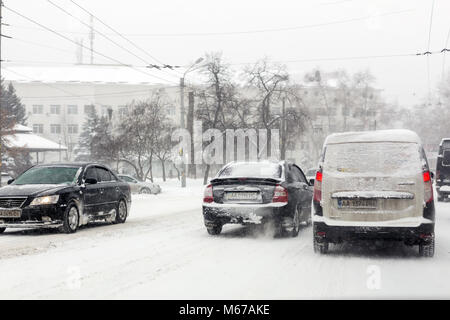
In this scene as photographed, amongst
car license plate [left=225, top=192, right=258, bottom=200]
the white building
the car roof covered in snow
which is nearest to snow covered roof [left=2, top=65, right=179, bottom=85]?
the white building

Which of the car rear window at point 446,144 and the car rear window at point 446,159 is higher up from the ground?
the car rear window at point 446,144

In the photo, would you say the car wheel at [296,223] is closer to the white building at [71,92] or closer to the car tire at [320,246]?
the car tire at [320,246]

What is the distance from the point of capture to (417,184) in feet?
27.6

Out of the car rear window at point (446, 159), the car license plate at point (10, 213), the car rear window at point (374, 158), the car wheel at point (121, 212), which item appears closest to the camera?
the car rear window at point (374, 158)

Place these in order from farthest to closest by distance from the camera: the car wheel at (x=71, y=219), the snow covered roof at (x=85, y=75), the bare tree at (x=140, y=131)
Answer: the snow covered roof at (x=85, y=75)
the bare tree at (x=140, y=131)
the car wheel at (x=71, y=219)

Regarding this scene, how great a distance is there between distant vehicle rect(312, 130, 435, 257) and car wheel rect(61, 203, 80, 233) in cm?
527

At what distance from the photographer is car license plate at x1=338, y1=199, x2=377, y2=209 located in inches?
334

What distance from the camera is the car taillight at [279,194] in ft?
35.7

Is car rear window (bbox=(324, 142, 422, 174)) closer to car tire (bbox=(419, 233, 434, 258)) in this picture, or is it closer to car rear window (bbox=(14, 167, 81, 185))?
car tire (bbox=(419, 233, 434, 258))

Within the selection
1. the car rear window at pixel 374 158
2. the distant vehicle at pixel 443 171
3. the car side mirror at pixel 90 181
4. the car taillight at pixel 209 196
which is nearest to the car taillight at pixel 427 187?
the car rear window at pixel 374 158

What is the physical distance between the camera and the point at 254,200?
431 inches

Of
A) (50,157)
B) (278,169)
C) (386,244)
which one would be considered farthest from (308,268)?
(50,157)

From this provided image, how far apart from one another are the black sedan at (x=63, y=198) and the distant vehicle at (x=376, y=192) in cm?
535
